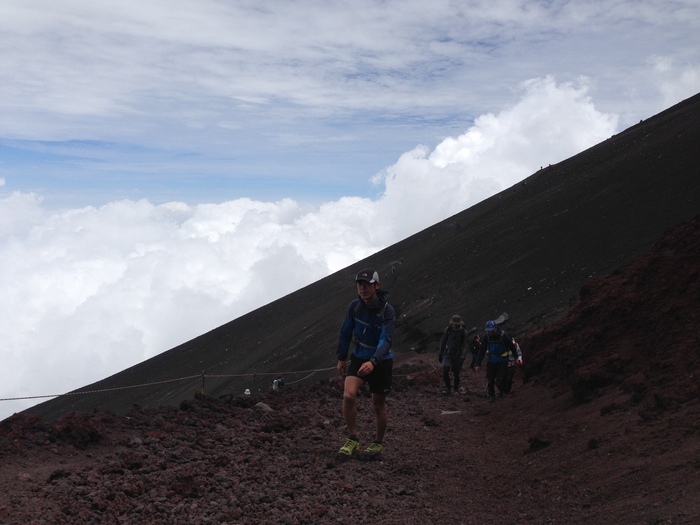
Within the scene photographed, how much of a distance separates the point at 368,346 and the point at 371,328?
18 cm

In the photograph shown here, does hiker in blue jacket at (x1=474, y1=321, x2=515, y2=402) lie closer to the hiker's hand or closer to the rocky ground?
the rocky ground

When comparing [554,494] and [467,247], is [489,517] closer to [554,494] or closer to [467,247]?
[554,494]

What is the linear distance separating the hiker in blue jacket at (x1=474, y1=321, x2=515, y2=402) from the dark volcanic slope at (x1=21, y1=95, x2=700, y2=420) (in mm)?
5653

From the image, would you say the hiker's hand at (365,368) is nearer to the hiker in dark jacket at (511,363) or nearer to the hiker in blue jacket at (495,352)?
the hiker in blue jacket at (495,352)

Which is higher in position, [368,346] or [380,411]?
[368,346]

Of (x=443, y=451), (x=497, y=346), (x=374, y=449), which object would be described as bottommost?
(x=443, y=451)

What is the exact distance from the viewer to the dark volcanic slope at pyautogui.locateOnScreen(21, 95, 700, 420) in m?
20.0

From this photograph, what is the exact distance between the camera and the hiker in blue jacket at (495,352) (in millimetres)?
10578

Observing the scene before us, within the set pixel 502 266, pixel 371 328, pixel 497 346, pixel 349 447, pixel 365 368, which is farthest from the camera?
pixel 502 266

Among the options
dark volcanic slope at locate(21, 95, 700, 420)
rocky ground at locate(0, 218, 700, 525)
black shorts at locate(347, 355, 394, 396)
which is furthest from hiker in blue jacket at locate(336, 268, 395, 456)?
dark volcanic slope at locate(21, 95, 700, 420)

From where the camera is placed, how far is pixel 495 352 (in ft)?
35.1

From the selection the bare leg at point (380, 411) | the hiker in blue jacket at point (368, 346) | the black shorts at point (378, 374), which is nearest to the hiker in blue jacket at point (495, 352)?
the bare leg at point (380, 411)

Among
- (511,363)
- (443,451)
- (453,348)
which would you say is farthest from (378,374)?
(453,348)

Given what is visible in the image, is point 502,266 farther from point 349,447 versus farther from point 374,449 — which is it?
point 349,447
